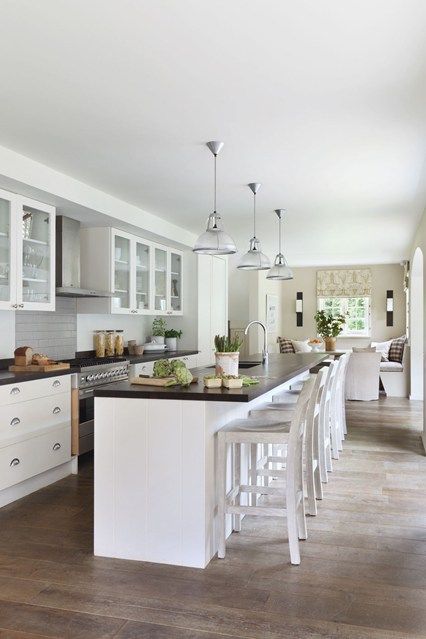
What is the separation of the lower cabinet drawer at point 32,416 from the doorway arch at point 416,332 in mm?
6010

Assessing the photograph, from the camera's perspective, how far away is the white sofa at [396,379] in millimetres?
9758

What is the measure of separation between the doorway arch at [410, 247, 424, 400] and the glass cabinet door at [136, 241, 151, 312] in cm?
430

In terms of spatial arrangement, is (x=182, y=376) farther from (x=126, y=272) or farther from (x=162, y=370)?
(x=126, y=272)

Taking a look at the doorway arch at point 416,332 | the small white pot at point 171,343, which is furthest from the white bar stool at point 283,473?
the doorway arch at point 416,332

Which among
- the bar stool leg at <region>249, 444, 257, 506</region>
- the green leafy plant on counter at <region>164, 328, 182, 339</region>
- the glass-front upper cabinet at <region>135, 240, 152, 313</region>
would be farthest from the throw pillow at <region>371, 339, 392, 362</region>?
the bar stool leg at <region>249, 444, 257, 506</region>

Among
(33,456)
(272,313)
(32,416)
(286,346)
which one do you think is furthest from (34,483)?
(272,313)

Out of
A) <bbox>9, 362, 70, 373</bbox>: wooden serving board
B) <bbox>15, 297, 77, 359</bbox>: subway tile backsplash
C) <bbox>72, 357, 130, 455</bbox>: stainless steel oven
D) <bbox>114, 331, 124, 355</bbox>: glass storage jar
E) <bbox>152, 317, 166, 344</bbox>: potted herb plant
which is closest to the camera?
<bbox>9, 362, 70, 373</bbox>: wooden serving board

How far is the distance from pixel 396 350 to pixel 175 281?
16.1 ft

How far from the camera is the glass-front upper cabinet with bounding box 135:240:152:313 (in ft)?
22.2

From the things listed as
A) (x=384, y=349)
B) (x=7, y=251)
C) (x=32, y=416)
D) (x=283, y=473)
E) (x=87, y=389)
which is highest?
(x=7, y=251)

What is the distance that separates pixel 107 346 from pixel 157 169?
244cm

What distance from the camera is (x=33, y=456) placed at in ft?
14.4

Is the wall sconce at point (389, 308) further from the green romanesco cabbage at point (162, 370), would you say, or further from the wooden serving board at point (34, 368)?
the green romanesco cabbage at point (162, 370)

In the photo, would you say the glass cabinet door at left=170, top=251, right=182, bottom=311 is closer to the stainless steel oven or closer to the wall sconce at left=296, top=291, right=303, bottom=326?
the stainless steel oven
